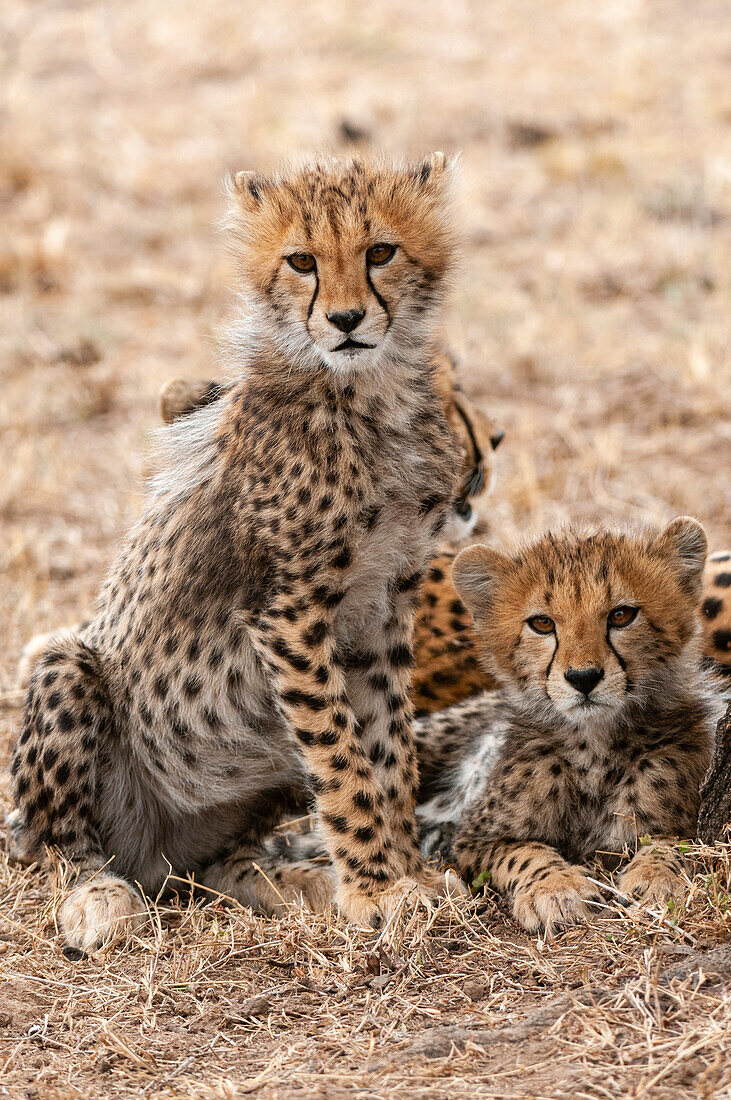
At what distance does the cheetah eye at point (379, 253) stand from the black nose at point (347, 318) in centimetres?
15

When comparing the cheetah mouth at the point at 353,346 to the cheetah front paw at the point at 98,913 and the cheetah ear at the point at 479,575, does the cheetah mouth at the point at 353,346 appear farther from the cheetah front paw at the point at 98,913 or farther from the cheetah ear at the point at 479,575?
the cheetah front paw at the point at 98,913

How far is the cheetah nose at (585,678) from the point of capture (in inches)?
110

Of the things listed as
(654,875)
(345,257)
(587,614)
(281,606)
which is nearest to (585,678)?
(587,614)

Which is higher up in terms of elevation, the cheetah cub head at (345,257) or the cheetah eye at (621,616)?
the cheetah cub head at (345,257)

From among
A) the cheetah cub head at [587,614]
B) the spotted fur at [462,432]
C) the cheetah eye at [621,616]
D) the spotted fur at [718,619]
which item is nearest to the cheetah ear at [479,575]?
the cheetah cub head at [587,614]

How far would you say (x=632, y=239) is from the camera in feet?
26.4

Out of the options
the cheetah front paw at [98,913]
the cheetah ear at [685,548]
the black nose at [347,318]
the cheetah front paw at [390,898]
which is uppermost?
the black nose at [347,318]

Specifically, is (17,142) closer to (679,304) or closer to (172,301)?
(172,301)

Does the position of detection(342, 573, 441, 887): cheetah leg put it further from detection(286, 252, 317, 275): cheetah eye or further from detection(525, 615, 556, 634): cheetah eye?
detection(286, 252, 317, 275): cheetah eye

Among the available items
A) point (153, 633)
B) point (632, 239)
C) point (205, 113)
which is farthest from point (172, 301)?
point (153, 633)

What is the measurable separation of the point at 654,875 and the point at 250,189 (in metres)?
1.76

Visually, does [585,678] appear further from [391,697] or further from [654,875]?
[391,697]

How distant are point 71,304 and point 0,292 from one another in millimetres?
519

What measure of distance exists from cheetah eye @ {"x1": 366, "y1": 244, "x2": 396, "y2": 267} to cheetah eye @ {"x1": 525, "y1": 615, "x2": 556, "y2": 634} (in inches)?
32.9
